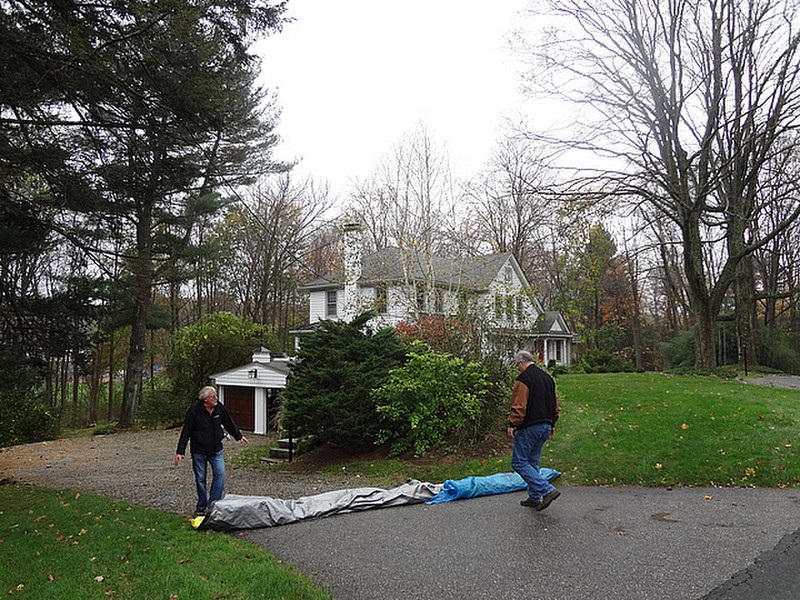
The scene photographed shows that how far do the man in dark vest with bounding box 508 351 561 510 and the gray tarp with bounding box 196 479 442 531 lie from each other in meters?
1.69

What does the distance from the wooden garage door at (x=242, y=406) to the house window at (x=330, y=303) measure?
24.5 feet

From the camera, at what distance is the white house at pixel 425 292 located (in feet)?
47.0

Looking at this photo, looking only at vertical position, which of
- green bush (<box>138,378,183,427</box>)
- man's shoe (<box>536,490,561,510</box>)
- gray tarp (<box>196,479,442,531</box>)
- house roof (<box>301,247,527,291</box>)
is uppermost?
house roof (<box>301,247,527,291</box>)

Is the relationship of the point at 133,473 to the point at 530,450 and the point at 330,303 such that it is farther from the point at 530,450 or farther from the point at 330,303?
the point at 330,303

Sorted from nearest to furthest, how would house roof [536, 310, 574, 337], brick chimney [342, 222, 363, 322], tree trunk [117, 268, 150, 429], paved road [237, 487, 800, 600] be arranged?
paved road [237, 487, 800, 600], brick chimney [342, 222, 363, 322], tree trunk [117, 268, 150, 429], house roof [536, 310, 574, 337]

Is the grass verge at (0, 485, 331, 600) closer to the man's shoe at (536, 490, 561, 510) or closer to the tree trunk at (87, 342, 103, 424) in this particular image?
the man's shoe at (536, 490, 561, 510)

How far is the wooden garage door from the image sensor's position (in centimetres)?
2159

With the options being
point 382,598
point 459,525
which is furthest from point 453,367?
point 382,598

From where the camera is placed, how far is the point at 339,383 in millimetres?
11930

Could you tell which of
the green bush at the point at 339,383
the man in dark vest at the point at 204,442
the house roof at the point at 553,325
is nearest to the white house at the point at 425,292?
the green bush at the point at 339,383

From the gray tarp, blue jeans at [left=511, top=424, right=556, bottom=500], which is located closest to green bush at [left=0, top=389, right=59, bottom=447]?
the gray tarp

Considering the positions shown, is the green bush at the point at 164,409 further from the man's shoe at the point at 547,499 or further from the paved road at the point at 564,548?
the man's shoe at the point at 547,499

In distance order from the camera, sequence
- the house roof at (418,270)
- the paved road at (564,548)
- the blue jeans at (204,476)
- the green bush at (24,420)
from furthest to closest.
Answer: the green bush at (24,420) → the house roof at (418,270) → the blue jeans at (204,476) → the paved road at (564,548)

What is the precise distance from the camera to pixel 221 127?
778cm
